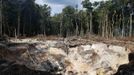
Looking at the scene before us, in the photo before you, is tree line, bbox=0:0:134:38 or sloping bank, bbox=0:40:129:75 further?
tree line, bbox=0:0:134:38

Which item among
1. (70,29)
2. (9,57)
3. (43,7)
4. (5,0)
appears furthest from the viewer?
(43,7)

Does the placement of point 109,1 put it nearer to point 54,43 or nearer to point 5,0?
point 5,0

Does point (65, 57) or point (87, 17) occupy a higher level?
point (87, 17)

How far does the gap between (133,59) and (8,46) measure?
7001mm

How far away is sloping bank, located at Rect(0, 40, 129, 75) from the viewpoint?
16.2 m

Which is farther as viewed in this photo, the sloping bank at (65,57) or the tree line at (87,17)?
the tree line at (87,17)

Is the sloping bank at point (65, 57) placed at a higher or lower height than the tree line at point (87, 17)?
lower

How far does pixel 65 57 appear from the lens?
57.5 ft

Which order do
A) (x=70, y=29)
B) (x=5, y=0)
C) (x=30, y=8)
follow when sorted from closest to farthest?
(x=5, y=0) < (x=30, y=8) < (x=70, y=29)

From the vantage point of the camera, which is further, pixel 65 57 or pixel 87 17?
pixel 87 17

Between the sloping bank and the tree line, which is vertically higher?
the tree line

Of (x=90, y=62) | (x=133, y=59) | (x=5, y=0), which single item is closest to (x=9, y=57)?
(x=90, y=62)

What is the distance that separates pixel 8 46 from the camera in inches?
656

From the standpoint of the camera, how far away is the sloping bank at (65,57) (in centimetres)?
1625
